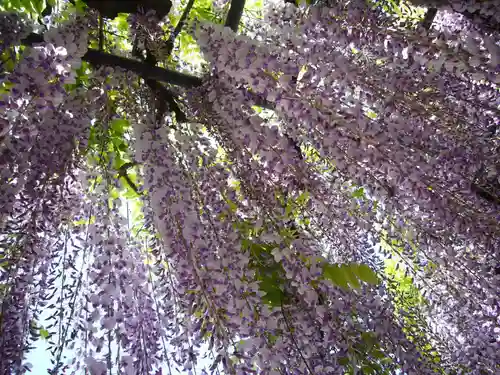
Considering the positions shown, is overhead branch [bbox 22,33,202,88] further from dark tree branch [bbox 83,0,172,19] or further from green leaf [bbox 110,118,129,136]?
green leaf [bbox 110,118,129,136]

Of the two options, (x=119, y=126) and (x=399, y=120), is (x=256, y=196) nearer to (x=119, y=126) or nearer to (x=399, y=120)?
(x=399, y=120)

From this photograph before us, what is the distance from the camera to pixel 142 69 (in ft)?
6.30

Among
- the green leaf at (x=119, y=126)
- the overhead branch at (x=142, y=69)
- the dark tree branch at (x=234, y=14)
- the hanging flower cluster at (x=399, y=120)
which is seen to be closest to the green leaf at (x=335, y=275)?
the hanging flower cluster at (x=399, y=120)

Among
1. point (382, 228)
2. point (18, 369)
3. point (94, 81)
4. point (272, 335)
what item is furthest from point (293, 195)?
point (18, 369)

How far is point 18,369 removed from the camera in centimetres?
164

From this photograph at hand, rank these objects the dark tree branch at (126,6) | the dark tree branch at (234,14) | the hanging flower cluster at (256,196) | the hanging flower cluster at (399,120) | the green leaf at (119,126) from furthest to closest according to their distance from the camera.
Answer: the dark tree branch at (234,14) → the green leaf at (119,126) → the dark tree branch at (126,6) → the hanging flower cluster at (399,120) → the hanging flower cluster at (256,196)

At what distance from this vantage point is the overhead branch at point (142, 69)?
1881mm

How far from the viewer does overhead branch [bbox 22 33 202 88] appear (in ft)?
6.17

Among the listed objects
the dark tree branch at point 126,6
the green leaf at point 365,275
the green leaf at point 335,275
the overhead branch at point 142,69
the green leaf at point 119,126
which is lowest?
the green leaf at point 335,275

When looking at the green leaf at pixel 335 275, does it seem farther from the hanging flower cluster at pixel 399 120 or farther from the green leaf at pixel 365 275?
the hanging flower cluster at pixel 399 120

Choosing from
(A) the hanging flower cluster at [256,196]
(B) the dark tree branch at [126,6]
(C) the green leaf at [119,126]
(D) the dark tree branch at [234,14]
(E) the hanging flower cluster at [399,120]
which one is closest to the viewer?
(A) the hanging flower cluster at [256,196]

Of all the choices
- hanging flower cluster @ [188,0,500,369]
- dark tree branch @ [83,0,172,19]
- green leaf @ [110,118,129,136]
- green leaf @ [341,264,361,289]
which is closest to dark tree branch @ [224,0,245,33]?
hanging flower cluster @ [188,0,500,369]

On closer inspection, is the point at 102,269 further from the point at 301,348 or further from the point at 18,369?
the point at 301,348

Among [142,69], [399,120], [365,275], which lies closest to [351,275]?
[365,275]
